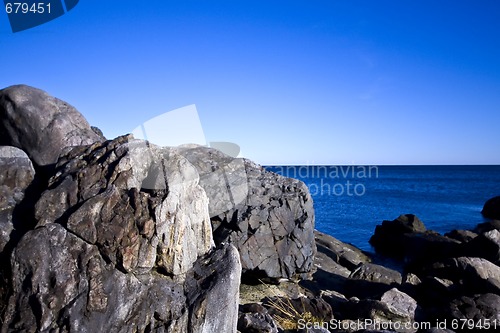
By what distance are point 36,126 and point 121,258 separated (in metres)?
6.15

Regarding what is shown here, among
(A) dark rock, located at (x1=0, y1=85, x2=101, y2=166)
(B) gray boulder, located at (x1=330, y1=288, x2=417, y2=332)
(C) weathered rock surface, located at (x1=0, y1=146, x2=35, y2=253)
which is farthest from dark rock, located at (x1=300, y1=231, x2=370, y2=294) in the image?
(C) weathered rock surface, located at (x1=0, y1=146, x2=35, y2=253)

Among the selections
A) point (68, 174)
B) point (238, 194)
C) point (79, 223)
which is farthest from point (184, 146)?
point (79, 223)

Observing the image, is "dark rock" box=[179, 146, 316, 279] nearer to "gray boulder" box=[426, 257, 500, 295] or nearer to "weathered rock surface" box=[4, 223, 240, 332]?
"gray boulder" box=[426, 257, 500, 295]

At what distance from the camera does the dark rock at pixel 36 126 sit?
10.8m

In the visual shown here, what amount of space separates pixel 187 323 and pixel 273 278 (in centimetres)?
867

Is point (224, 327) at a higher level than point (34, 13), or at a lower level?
lower

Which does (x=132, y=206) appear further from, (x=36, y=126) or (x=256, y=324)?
(x=36, y=126)

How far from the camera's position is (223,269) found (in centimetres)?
738

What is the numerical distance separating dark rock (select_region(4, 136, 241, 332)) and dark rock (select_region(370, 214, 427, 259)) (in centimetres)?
2346

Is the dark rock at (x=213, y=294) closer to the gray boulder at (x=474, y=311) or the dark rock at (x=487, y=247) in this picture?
the gray boulder at (x=474, y=311)

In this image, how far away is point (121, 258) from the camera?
263 inches

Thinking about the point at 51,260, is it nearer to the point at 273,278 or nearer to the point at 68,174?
the point at 68,174

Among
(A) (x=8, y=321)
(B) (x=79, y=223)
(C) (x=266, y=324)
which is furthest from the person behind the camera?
(C) (x=266, y=324)

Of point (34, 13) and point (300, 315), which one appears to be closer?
point (34, 13)
